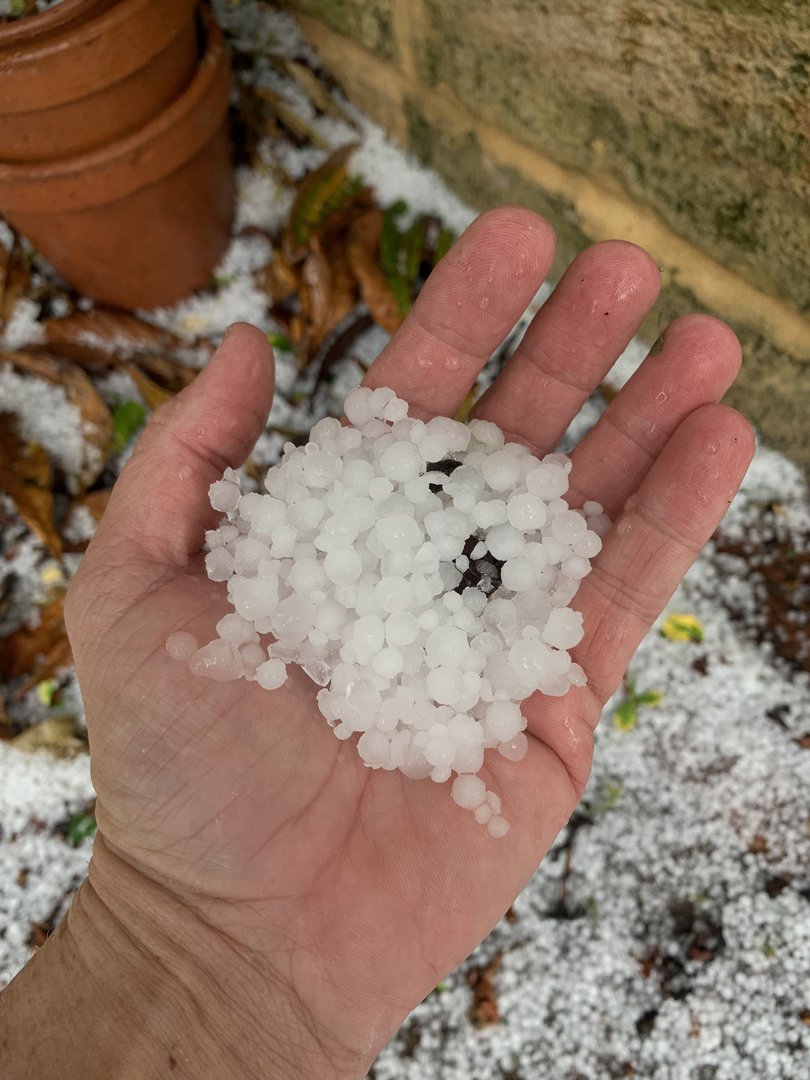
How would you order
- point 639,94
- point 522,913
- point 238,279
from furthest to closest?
point 238,279, point 522,913, point 639,94

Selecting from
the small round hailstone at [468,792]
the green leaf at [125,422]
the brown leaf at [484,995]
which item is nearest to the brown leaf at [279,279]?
the green leaf at [125,422]

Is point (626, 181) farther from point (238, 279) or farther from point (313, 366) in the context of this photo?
point (238, 279)

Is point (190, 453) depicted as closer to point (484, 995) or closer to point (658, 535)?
point (658, 535)

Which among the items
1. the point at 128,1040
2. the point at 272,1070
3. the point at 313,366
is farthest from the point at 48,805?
the point at 313,366

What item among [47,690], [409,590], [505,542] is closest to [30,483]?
[47,690]

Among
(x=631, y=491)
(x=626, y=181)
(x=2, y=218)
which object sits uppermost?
(x=626, y=181)

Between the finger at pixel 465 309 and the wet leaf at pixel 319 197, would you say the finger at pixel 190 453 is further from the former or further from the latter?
the wet leaf at pixel 319 197

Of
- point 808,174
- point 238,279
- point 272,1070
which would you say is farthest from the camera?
point 238,279
